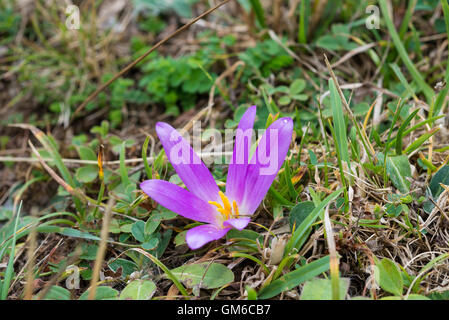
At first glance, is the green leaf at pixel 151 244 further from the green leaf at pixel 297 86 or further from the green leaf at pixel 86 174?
the green leaf at pixel 297 86

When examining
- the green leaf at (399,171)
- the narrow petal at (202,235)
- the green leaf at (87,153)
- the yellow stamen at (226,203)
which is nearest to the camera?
the narrow petal at (202,235)

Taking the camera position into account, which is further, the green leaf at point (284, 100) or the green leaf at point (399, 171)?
the green leaf at point (284, 100)

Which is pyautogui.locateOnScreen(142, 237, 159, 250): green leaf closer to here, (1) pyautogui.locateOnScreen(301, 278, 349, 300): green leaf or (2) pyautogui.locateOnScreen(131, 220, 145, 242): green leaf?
(2) pyautogui.locateOnScreen(131, 220, 145, 242): green leaf

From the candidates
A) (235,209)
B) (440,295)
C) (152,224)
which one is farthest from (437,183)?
(152,224)

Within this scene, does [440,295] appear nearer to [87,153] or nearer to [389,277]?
[389,277]

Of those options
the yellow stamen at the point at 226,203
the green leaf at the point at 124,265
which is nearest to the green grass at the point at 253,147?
the green leaf at the point at 124,265

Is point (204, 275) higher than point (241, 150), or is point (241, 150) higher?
point (241, 150)
